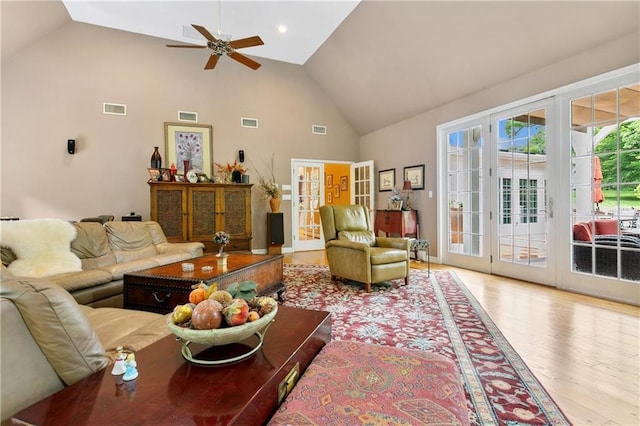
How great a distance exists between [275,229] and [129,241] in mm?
2882

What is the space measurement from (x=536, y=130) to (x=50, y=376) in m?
4.91

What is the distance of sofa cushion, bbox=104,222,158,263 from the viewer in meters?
3.58

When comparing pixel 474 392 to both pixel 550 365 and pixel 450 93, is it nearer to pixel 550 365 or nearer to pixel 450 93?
pixel 550 365

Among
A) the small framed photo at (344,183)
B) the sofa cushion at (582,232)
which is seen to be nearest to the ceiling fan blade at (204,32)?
the sofa cushion at (582,232)

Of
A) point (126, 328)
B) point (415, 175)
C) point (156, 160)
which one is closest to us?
point (126, 328)

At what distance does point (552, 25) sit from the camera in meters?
3.28

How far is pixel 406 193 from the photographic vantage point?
5.96 meters

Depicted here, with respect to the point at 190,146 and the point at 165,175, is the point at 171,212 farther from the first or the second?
the point at 190,146

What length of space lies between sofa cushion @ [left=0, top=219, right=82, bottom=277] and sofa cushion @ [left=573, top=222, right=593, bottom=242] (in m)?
5.25

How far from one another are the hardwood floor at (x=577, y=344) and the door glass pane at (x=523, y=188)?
1.90ft

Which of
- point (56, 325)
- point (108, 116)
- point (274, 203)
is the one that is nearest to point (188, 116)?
point (108, 116)

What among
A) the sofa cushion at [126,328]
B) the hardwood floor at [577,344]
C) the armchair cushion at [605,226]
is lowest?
the hardwood floor at [577,344]

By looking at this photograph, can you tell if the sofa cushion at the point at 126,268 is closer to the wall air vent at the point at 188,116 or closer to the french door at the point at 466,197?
the wall air vent at the point at 188,116

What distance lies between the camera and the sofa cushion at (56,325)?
86 cm
